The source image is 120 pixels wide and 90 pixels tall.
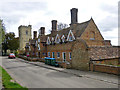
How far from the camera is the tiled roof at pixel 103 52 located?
16.1m

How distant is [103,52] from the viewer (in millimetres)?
17500

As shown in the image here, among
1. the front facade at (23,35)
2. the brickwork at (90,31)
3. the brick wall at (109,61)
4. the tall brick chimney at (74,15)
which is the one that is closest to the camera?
the brick wall at (109,61)

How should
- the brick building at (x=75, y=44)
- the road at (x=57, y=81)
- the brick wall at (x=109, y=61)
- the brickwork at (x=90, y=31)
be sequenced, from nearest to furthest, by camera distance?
1. the road at (x=57, y=81)
2. the brick wall at (x=109, y=61)
3. the brick building at (x=75, y=44)
4. the brickwork at (x=90, y=31)

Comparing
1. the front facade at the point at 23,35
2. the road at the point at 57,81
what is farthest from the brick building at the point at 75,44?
the front facade at the point at 23,35

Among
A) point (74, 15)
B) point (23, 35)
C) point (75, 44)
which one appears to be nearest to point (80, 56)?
point (75, 44)

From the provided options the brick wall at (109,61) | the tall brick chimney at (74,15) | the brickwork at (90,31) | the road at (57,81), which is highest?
the tall brick chimney at (74,15)

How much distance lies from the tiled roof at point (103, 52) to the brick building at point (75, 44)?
6.8 inches

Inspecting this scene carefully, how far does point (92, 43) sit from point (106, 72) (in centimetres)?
853

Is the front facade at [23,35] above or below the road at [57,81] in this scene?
above

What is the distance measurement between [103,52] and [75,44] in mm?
4242

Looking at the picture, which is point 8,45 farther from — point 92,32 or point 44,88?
point 44,88

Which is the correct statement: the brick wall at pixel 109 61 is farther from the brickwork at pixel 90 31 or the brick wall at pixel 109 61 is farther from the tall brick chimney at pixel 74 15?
the tall brick chimney at pixel 74 15

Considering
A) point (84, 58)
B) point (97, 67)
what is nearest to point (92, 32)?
point (84, 58)

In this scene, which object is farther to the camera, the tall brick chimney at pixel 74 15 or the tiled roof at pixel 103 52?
the tall brick chimney at pixel 74 15
